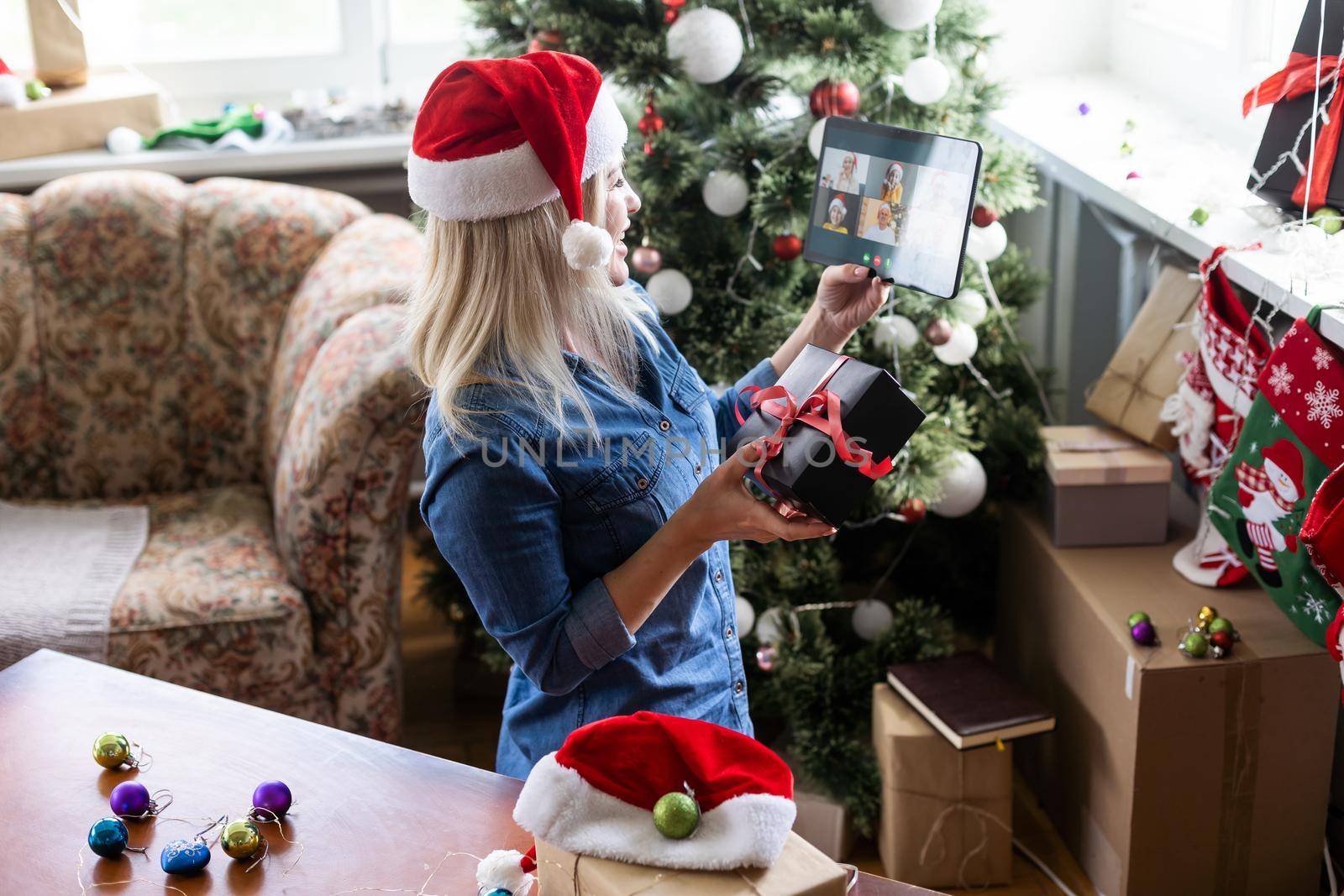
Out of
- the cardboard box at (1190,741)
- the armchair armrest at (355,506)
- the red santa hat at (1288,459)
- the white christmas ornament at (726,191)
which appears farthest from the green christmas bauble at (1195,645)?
the armchair armrest at (355,506)

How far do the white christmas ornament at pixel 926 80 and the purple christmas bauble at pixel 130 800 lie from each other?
1.31 meters

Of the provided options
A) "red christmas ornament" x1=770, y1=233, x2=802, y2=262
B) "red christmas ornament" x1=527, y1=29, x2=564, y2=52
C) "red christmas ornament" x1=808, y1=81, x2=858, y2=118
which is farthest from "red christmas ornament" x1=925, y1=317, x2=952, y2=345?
"red christmas ornament" x1=527, y1=29, x2=564, y2=52

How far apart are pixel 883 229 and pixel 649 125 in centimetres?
59

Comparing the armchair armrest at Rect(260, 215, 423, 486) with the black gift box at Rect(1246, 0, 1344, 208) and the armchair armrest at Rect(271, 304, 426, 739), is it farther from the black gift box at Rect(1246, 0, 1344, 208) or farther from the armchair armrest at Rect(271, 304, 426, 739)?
the black gift box at Rect(1246, 0, 1344, 208)

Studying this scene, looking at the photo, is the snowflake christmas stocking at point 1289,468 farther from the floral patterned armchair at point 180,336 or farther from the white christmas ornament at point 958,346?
the floral patterned armchair at point 180,336

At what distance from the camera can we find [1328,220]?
4.54 feet

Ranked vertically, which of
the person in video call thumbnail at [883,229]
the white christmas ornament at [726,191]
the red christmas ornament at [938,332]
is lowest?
the red christmas ornament at [938,332]

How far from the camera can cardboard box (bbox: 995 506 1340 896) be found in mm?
1589

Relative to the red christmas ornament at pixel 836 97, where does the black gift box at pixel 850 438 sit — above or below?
below

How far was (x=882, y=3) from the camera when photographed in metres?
1.74

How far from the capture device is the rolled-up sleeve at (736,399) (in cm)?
140

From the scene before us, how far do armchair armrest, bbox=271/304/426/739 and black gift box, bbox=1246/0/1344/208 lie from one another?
1.17 metres

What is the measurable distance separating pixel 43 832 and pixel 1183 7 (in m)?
2.08

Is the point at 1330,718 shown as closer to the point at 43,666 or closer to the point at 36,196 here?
the point at 43,666
